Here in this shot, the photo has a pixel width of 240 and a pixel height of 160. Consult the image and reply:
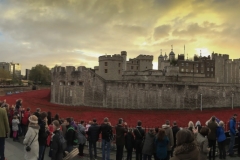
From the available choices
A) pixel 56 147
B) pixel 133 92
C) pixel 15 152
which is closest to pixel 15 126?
pixel 15 152

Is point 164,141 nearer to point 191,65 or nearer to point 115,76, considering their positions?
point 115,76

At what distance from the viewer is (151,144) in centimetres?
1066

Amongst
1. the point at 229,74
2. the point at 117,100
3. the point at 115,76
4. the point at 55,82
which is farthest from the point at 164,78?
the point at 229,74

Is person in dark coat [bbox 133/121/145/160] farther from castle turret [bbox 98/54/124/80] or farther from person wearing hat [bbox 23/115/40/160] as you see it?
castle turret [bbox 98/54/124/80]

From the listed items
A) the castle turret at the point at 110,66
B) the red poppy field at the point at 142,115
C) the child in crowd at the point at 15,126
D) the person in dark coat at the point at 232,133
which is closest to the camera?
the person in dark coat at the point at 232,133

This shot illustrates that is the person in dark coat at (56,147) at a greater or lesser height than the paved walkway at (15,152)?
greater

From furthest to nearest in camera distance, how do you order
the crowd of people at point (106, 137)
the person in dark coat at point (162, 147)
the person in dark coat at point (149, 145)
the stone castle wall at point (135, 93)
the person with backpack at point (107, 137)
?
the stone castle wall at point (135, 93) → the person with backpack at point (107, 137) → the person in dark coat at point (149, 145) → the person in dark coat at point (162, 147) → the crowd of people at point (106, 137)

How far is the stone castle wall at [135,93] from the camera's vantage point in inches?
1644

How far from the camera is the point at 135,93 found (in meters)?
41.8

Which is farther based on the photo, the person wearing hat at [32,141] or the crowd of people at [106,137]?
the crowd of people at [106,137]

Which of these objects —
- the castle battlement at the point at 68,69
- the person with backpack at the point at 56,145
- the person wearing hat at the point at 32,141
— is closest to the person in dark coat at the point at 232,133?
the person with backpack at the point at 56,145

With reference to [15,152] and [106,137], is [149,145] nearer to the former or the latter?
[106,137]

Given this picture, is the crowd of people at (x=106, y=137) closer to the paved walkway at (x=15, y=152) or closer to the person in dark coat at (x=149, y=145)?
the person in dark coat at (x=149, y=145)

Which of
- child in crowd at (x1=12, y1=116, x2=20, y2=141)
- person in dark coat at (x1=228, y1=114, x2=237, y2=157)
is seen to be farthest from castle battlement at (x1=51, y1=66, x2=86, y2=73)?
person in dark coat at (x1=228, y1=114, x2=237, y2=157)
